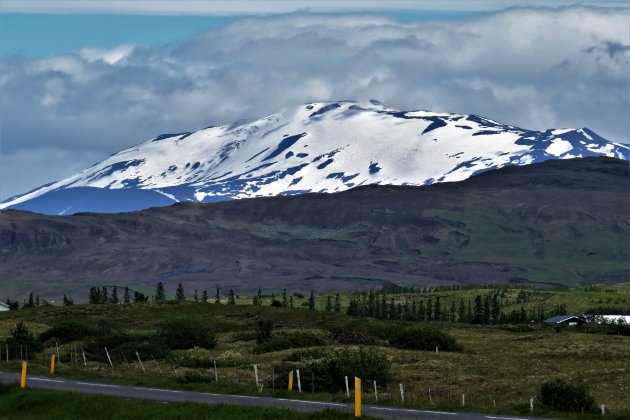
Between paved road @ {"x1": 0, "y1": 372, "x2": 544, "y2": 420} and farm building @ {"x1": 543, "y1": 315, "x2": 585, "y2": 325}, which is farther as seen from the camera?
farm building @ {"x1": 543, "y1": 315, "x2": 585, "y2": 325}

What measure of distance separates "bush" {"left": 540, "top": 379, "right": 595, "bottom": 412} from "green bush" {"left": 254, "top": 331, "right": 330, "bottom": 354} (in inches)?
1782

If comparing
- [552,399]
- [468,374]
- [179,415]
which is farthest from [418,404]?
[468,374]

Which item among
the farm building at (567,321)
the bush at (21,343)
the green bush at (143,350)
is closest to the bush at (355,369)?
the green bush at (143,350)

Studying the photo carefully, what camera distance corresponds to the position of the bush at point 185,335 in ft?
350

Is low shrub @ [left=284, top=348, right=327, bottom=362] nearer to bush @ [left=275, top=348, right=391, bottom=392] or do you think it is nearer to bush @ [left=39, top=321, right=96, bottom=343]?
bush @ [left=275, top=348, right=391, bottom=392]

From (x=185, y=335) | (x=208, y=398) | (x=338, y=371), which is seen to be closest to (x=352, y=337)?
(x=185, y=335)

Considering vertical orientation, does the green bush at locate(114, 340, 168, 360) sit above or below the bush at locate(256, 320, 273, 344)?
below

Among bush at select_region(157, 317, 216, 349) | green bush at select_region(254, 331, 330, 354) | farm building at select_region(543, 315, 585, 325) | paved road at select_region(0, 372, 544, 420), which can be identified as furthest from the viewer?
farm building at select_region(543, 315, 585, 325)

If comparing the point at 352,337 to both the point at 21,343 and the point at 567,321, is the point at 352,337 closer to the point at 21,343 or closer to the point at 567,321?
the point at 21,343

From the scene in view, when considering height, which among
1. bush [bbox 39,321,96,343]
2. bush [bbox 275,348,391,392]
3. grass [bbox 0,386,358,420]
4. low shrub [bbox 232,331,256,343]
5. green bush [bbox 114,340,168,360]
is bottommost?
grass [bbox 0,386,358,420]

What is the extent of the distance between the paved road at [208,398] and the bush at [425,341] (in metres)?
41.9

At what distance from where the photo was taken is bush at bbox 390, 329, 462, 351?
107m

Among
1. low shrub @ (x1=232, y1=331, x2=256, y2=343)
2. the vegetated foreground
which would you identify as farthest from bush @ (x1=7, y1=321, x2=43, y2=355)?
low shrub @ (x1=232, y1=331, x2=256, y2=343)

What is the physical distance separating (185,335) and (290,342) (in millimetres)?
Answer: 9393
